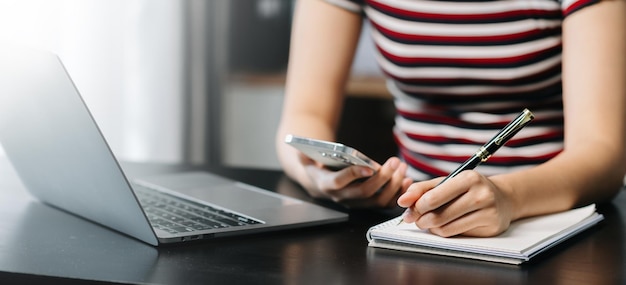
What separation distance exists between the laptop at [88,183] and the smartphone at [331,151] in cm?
6

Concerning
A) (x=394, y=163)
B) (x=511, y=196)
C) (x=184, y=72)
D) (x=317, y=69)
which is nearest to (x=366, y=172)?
(x=394, y=163)

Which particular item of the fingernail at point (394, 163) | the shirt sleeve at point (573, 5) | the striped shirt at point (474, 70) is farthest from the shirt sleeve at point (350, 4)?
the fingernail at point (394, 163)

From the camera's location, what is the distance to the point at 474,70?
1353 mm

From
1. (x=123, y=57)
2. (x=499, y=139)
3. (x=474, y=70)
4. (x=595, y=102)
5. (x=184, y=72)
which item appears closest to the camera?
(x=499, y=139)

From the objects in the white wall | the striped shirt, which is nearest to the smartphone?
the striped shirt

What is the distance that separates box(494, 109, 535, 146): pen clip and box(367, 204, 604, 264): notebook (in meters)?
0.09

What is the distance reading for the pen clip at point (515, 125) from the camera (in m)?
0.88

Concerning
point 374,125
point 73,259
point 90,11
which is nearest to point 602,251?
point 73,259

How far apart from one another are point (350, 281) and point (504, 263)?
0.16 metres

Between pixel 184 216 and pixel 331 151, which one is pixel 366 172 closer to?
Result: pixel 331 151

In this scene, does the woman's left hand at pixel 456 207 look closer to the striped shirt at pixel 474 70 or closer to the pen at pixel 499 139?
the pen at pixel 499 139

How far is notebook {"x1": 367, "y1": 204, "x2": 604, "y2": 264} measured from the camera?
807 millimetres

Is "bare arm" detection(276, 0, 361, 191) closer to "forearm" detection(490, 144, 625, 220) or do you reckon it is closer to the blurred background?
"forearm" detection(490, 144, 625, 220)

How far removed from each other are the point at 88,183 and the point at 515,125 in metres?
0.43
